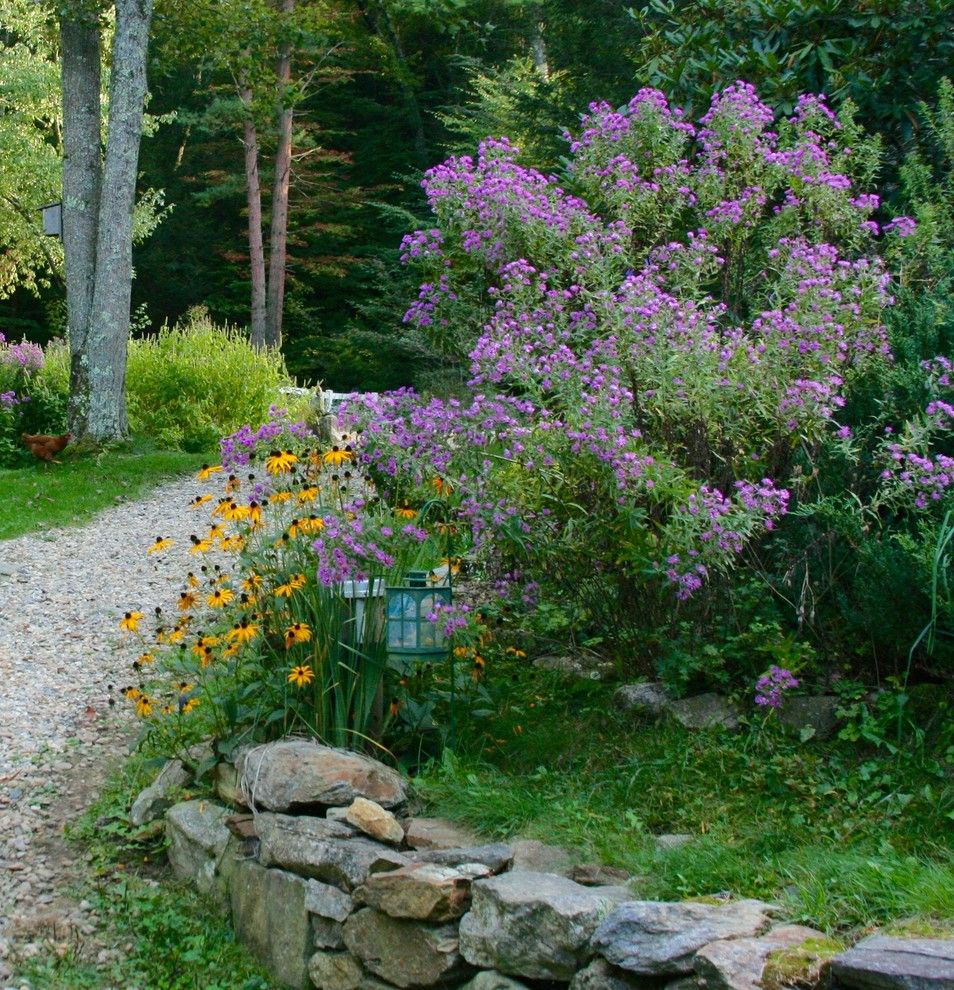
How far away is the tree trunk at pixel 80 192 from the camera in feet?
36.8

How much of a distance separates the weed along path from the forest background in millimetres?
2313

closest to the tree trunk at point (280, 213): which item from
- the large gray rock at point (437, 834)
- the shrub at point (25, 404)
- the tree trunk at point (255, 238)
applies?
the tree trunk at point (255, 238)

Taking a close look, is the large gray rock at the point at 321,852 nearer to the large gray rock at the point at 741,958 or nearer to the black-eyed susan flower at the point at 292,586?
the black-eyed susan flower at the point at 292,586

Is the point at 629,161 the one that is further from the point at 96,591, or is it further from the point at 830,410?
the point at 96,591

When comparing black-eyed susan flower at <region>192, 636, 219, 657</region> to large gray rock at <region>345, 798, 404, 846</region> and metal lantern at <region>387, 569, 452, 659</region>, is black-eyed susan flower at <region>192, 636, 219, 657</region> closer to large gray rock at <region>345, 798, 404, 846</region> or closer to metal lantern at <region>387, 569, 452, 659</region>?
metal lantern at <region>387, 569, 452, 659</region>

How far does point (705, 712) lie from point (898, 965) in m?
1.72

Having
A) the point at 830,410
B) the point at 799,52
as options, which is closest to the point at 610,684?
the point at 830,410

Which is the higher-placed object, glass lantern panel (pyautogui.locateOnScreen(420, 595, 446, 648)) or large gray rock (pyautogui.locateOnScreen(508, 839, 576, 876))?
glass lantern panel (pyautogui.locateOnScreen(420, 595, 446, 648))

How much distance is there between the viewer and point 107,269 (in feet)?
36.0

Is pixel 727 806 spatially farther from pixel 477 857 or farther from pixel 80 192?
pixel 80 192

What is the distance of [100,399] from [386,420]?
7.30 m

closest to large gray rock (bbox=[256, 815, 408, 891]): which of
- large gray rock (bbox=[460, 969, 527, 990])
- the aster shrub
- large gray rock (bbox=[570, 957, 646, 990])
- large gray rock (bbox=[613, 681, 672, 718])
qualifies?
large gray rock (bbox=[460, 969, 527, 990])

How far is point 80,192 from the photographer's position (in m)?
11.3

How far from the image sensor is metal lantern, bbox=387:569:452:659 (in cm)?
402
